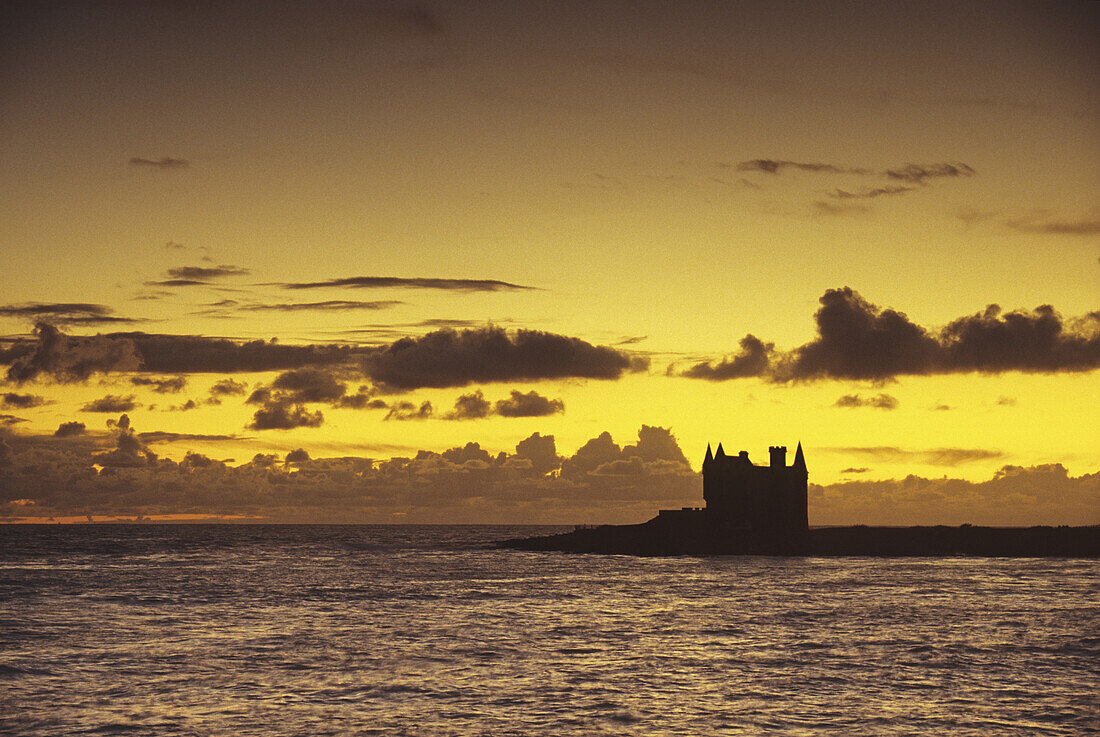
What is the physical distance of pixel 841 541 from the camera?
164m

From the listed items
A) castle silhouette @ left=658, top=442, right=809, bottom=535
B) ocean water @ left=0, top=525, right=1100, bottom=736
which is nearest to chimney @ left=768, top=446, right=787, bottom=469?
castle silhouette @ left=658, top=442, right=809, bottom=535

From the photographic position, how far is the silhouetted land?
516 ft

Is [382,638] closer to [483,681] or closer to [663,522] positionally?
[483,681]

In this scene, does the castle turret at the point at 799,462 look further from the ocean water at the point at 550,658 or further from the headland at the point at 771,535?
the ocean water at the point at 550,658

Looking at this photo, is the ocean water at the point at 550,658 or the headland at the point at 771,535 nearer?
the ocean water at the point at 550,658

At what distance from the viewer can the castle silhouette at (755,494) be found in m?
159

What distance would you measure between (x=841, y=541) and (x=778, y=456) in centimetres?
1701

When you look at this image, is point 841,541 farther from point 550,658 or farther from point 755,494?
point 550,658

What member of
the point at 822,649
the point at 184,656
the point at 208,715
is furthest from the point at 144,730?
the point at 822,649

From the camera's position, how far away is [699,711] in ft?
120

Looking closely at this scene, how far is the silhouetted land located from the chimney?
34.5 feet

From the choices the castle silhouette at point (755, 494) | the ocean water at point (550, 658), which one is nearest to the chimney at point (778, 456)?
the castle silhouette at point (755, 494)

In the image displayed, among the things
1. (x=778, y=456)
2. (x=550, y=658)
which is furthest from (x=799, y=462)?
(x=550, y=658)

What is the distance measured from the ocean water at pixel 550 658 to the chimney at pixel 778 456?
63.5 meters
